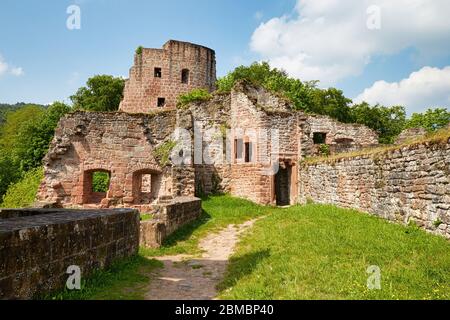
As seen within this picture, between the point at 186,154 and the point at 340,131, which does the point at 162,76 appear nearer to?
the point at 340,131

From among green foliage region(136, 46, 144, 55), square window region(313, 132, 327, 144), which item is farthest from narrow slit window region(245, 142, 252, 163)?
green foliage region(136, 46, 144, 55)

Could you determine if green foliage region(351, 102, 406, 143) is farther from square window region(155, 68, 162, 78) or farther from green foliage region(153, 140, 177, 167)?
green foliage region(153, 140, 177, 167)

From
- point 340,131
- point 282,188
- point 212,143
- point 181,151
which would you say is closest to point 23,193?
point 181,151

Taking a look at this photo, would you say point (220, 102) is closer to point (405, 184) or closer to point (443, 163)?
point (405, 184)

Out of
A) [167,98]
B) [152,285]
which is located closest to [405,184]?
[152,285]

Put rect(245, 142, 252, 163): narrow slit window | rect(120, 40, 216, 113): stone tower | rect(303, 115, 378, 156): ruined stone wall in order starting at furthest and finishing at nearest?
1. rect(120, 40, 216, 113): stone tower
2. rect(303, 115, 378, 156): ruined stone wall
3. rect(245, 142, 252, 163): narrow slit window

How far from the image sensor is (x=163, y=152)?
59.6 feet

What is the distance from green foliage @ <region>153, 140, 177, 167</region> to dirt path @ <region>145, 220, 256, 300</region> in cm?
873

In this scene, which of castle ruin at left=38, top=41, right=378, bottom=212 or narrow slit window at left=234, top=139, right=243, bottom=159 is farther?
narrow slit window at left=234, top=139, right=243, bottom=159

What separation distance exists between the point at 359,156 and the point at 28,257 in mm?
9484

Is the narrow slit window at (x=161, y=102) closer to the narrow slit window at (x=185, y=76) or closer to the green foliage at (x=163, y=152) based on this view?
the narrow slit window at (x=185, y=76)

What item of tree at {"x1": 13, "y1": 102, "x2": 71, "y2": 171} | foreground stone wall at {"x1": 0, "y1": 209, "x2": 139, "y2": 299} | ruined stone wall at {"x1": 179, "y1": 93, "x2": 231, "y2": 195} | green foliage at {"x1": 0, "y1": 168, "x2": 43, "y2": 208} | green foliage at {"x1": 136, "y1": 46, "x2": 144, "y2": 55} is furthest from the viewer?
tree at {"x1": 13, "y1": 102, "x2": 71, "y2": 171}

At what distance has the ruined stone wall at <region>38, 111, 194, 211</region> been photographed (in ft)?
58.2

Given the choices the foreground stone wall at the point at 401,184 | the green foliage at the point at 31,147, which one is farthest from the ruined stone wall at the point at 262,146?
the green foliage at the point at 31,147
